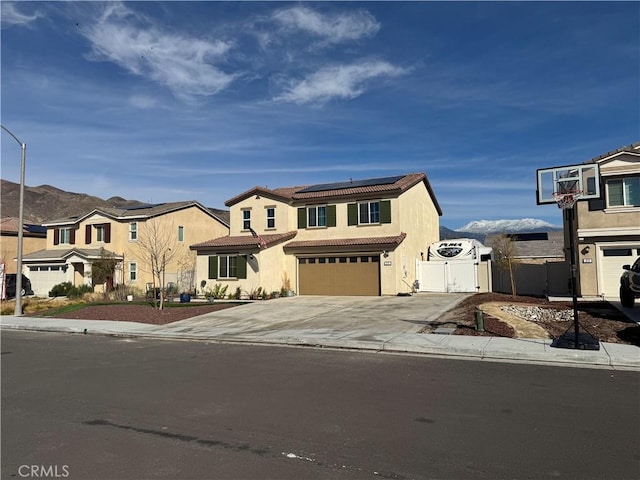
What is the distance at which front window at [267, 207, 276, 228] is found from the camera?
30.4m

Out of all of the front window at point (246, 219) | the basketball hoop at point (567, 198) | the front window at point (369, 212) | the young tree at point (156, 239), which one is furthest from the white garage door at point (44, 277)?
the basketball hoop at point (567, 198)

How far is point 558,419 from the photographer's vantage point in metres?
6.21

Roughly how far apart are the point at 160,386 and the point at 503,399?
18.4 ft

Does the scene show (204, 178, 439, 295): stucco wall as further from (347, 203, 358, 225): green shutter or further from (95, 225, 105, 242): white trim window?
(95, 225, 105, 242): white trim window

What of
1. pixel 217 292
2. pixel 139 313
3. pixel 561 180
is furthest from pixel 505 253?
pixel 139 313

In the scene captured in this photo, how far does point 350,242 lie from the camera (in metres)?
27.1

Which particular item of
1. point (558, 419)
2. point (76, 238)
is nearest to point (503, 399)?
point (558, 419)

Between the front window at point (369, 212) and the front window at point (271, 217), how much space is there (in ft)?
18.7

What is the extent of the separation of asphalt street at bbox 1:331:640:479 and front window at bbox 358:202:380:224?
17765mm

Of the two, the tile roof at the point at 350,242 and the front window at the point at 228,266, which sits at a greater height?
the tile roof at the point at 350,242

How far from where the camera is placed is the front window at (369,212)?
27.7 meters

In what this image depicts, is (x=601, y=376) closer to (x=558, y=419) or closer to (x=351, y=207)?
(x=558, y=419)

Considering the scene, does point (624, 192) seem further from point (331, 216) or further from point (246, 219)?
point (246, 219)

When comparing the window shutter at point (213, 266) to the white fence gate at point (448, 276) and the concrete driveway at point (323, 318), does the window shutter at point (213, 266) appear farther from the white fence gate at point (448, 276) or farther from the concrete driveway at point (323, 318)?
the white fence gate at point (448, 276)
